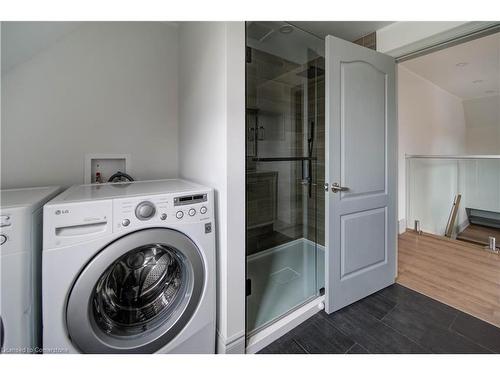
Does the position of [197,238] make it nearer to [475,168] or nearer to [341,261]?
[341,261]

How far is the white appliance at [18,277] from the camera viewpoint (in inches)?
31.9

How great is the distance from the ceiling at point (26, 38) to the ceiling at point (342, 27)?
164 cm

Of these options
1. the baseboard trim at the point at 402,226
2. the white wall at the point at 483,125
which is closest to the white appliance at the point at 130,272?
the baseboard trim at the point at 402,226

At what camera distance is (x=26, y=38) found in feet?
4.10

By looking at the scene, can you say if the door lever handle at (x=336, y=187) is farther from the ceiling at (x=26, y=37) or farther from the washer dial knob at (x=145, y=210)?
the ceiling at (x=26, y=37)

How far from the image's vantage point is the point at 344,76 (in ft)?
5.20

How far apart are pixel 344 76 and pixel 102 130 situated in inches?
69.8

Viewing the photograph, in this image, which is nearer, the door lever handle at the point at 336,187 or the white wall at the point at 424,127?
the door lever handle at the point at 336,187

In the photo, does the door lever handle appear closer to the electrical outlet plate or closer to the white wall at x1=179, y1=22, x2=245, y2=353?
the white wall at x1=179, y1=22, x2=245, y2=353

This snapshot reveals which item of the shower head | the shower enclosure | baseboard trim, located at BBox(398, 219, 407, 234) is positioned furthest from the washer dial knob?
baseboard trim, located at BBox(398, 219, 407, 234)

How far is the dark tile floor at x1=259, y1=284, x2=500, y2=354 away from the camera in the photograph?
133 centimetres

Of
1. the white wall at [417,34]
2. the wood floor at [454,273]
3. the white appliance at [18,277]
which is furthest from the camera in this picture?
the wood floor at [454,273]

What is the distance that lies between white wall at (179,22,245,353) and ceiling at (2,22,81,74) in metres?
0.82
